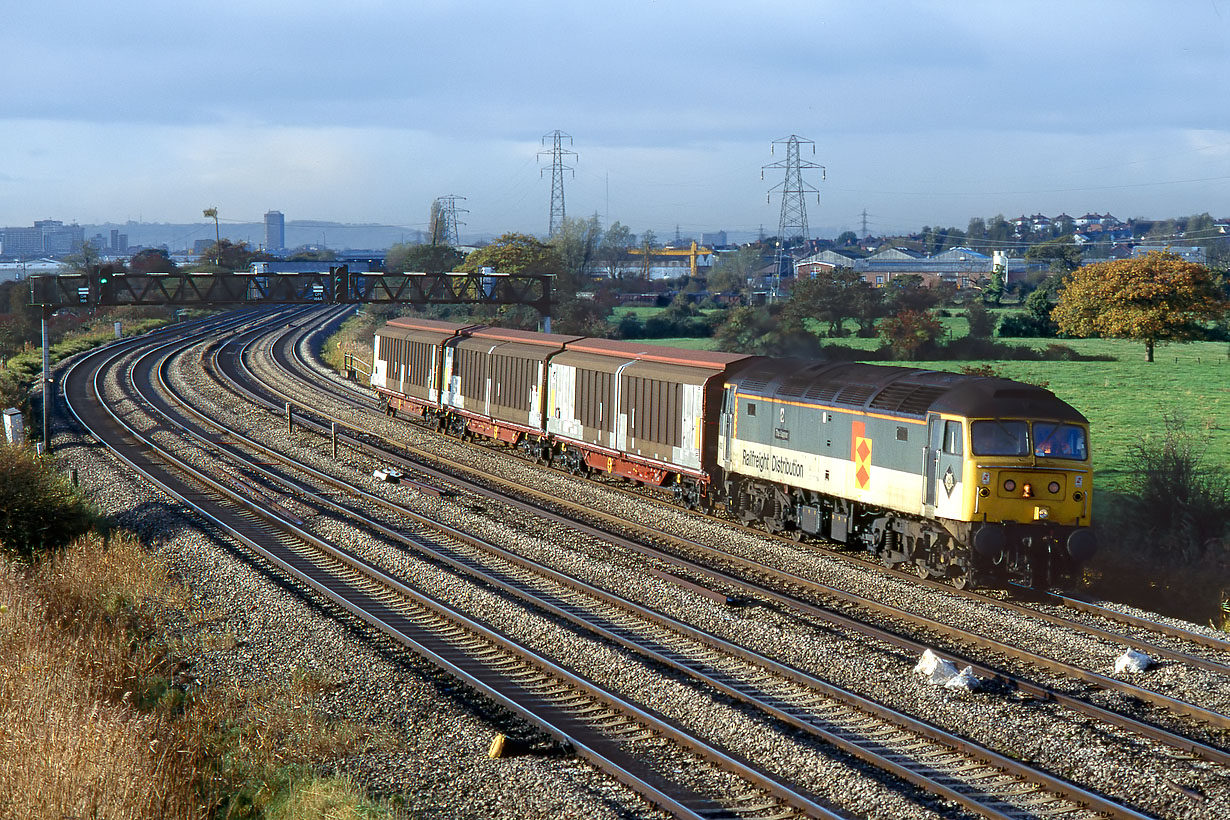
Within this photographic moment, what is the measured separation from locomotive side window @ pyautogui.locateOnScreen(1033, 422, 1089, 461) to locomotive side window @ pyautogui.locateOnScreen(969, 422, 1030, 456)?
19cm

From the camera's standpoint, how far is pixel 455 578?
61.6ft

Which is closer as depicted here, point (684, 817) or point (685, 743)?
point (684, 817)

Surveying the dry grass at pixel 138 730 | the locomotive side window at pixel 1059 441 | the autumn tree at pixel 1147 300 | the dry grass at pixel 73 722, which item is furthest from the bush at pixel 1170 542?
the autumn tree at pixel 1147 300

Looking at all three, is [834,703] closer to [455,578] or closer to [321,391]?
[455,578]

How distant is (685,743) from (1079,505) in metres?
9.50

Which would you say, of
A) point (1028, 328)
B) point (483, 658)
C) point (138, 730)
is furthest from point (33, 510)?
point (1028, 328)

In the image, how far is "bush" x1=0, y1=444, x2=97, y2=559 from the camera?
21703 millimetres

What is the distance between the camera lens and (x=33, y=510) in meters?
22.2

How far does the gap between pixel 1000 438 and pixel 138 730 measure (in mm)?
13029

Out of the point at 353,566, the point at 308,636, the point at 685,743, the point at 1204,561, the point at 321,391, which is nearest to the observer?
the point at 685,743

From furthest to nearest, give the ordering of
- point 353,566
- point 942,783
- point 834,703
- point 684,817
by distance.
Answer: point 353,566 < point 834,703 < point 942,783 < point 684,817

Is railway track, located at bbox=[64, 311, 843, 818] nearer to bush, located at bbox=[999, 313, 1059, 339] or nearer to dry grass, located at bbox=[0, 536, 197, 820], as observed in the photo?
dry grass, located at bbox=[0, 536, 197, 820]

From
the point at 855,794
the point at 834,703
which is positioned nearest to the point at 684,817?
the point at 855,794

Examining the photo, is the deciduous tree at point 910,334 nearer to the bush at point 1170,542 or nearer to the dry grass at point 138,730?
the bush at point 1170,542
